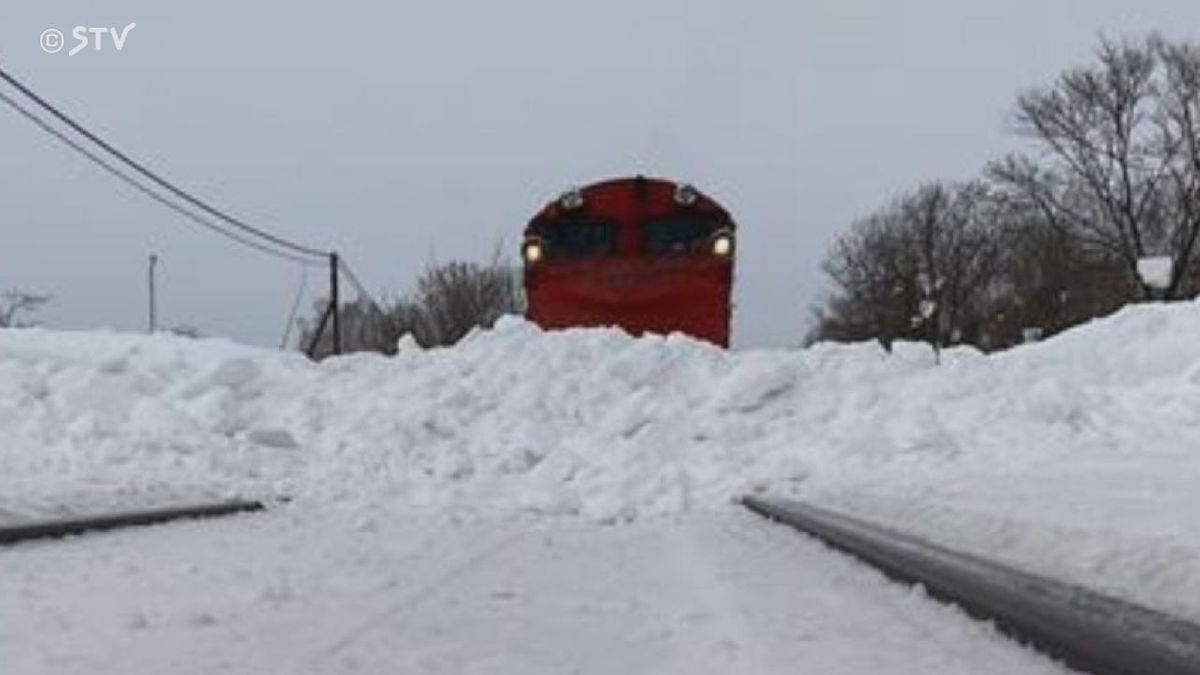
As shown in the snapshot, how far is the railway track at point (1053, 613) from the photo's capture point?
6.43m

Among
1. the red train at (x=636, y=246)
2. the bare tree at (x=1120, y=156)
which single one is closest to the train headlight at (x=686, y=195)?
the red train at (x=636, y=246)

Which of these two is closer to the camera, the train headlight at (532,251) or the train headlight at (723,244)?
the train headlight at (723,244)

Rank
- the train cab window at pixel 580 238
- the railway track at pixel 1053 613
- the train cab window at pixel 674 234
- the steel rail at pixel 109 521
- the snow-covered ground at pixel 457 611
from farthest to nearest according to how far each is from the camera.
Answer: the train cab window at pixel 580 238
the train cab window at pixel 674 234
the steel rail at pixel 109 521
the snow-covered ground at pixel 457 611
the railway track at pixel 1053 613

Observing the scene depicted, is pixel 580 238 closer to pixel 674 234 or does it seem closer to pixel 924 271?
pixel 674 234

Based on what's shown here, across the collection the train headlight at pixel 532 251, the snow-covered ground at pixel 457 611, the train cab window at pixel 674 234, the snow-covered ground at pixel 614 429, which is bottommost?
the snow-covered ground at pixel 457 611

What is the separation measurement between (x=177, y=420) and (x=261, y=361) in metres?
3.72

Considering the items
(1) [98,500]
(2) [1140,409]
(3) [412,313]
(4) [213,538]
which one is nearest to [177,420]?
(1) [98,500]

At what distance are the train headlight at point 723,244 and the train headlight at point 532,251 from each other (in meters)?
2.31

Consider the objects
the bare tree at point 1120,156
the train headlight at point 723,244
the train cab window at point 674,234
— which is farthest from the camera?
the bare tree at point 1120,156

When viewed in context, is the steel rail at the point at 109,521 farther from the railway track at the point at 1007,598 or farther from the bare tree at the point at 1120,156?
the bare tree at the point at 1120,156

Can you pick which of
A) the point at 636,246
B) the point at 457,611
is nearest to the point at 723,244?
the point at 636,246

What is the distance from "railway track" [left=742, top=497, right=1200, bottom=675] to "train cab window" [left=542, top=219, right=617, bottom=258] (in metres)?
14.6

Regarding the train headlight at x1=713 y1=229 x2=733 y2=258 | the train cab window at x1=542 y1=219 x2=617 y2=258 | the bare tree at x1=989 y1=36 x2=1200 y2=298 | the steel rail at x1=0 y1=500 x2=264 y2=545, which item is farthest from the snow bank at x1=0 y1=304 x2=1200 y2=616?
the bare tree at x1=989 y1=36 x2=1200 y2=298

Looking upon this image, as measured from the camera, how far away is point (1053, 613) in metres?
7.45
